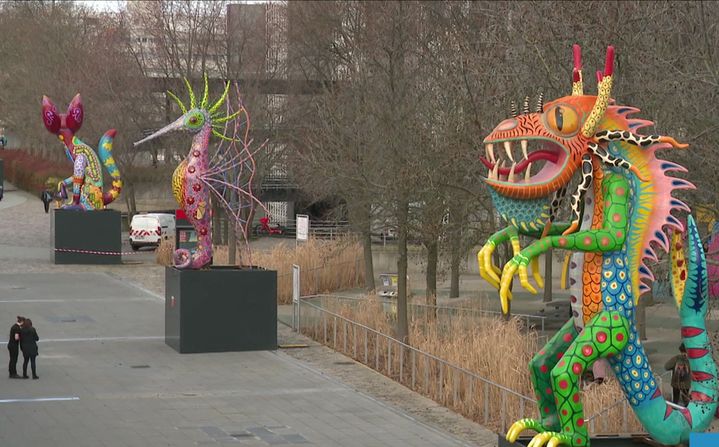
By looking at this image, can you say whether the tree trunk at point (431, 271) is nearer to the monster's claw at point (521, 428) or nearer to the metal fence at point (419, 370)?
the metal fence at point (419, 370)

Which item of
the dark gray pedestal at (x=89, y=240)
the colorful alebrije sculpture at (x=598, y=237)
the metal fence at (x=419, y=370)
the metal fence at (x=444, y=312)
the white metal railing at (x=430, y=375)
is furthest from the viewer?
the dark gray pedestal at (x=89, y=240)

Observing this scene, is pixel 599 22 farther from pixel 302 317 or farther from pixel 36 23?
pixel 36 23

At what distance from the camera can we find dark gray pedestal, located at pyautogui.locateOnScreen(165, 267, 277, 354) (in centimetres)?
2406

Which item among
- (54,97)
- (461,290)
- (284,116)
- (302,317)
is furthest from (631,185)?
(54,97)

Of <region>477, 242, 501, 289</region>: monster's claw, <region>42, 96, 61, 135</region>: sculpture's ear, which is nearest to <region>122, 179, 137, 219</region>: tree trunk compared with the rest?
<region>42, 96, 61, 135</region>: sculpture's ear

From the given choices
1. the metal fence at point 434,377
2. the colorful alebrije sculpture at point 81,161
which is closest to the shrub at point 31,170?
the colorful alebrije sculpture at point 81,161

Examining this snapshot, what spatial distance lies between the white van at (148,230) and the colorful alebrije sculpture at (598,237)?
3233 cm

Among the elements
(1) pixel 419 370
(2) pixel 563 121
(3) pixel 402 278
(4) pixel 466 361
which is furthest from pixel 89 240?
(2) pixel 563 121

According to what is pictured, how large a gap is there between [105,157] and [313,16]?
31.0ft

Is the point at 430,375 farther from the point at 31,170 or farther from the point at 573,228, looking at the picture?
the point at 31,170

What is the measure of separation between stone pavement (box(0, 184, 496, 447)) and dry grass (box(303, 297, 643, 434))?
1.15 ft

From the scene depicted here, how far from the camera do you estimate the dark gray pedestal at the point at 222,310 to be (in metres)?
24.1

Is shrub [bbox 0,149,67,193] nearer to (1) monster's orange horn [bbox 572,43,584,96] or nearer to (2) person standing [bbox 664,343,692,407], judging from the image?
(2) person standing [bbox 664,343,692,407]

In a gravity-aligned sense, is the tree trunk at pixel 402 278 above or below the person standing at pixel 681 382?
above
